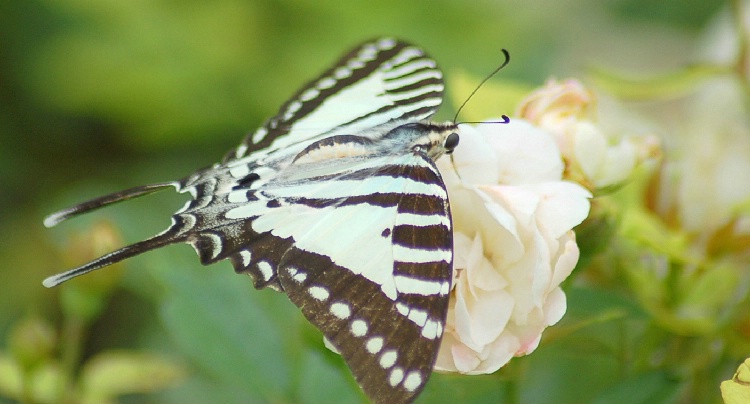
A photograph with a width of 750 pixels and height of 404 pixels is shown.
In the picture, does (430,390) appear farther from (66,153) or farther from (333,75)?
(66,153)

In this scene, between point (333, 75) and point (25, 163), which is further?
point (25, 163)

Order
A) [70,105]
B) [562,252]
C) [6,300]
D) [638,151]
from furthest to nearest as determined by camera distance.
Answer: [70,105], [6,300], [638,151], [562,252]

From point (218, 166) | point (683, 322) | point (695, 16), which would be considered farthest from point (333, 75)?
point (695, 16)

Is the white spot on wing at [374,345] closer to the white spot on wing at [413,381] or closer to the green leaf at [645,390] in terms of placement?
the white spot on wing at [413,381]

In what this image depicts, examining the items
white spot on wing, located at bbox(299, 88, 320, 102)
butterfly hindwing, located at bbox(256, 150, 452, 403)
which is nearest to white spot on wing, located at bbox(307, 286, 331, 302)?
butterfly hindwing, located at bbox(256, 150, 452, 403)

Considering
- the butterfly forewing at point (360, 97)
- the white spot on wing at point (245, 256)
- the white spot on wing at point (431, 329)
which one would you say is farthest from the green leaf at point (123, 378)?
the white spot on wing at point (431, 329)

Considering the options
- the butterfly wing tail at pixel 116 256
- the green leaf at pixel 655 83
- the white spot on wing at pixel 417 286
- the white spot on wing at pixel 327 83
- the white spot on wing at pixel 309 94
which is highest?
the white spot on wing at pixel 327 83
